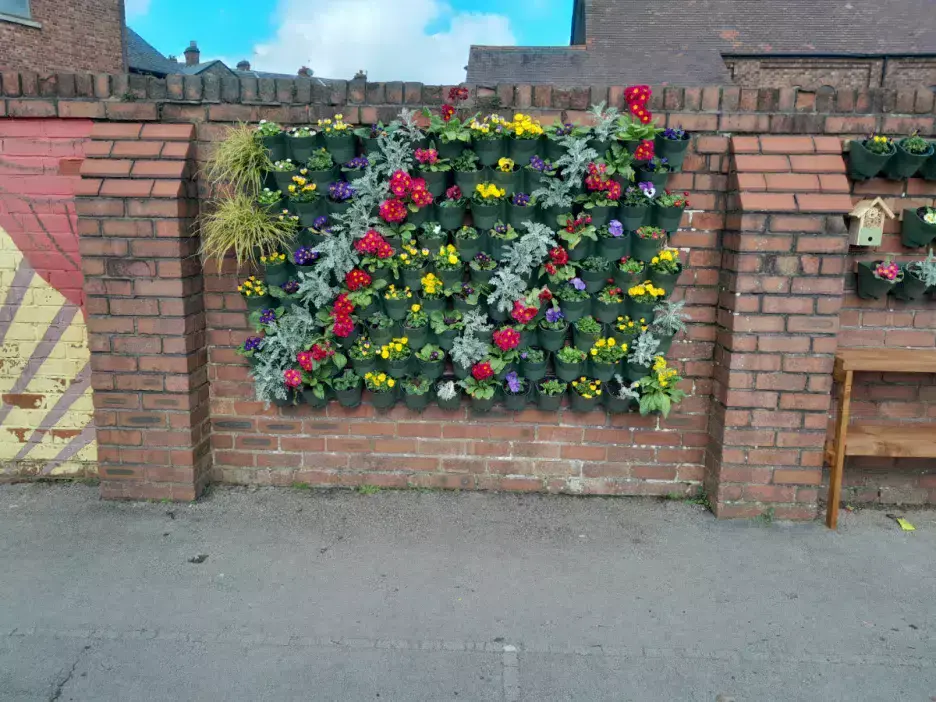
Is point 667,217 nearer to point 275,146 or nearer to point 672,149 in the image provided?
point 672,149

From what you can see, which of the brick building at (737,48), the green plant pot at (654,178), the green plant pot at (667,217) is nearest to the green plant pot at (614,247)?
the green plant pot at (667,217)

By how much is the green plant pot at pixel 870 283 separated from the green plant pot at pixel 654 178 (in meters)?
1.21

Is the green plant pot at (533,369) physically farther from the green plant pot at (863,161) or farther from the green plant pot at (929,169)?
the green plant pot at (929,169)

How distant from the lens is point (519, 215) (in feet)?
12.2

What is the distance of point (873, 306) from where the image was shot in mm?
3863

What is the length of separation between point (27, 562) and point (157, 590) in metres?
0.79

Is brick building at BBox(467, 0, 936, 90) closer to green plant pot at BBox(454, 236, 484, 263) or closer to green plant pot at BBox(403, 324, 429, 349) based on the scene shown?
green plant pot at BBox(454, 236, 484, 263)

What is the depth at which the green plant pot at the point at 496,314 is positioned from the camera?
3812 millimetres

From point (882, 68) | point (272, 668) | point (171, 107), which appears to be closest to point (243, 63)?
point (882, 68)

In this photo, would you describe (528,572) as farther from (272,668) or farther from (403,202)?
(403,202)

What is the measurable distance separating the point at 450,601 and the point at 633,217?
2.20 meters

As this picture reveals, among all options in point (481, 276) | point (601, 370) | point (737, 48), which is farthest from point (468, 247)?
point (737, 48)

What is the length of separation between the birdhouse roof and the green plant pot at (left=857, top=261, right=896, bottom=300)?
0.91 ft

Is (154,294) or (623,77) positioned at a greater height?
(623,77)
